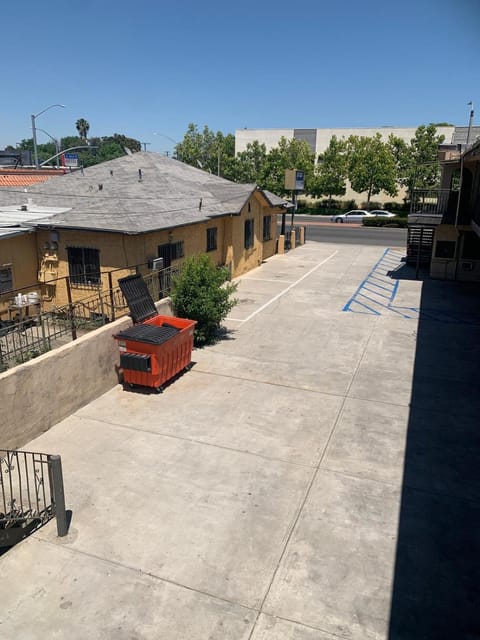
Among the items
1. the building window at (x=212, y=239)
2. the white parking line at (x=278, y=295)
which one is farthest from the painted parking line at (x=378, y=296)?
the building window at (x=212, y=239)

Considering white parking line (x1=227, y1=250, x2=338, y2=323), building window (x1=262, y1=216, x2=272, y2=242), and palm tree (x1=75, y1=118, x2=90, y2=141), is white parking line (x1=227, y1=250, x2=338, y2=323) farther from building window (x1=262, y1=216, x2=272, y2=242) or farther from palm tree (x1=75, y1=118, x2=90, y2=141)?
palm tree (x1=75, y1=118, x2=90, y2=141)

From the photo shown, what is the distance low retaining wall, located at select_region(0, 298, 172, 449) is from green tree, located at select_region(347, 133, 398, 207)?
178 feet

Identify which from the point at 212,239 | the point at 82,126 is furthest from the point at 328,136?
the point at 82,126

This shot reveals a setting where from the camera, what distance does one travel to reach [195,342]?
14500 mm

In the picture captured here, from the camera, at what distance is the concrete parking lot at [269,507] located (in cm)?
571

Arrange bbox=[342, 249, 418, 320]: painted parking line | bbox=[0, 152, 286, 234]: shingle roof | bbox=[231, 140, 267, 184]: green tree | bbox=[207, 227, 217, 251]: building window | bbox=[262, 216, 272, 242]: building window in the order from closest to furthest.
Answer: bbox=[0, 152, 286, 234]: shingle roof → bbox=[342, 249, 418, 320]: painted parking line → bbox=[207, 227, 217, 251]: building window → bbox=[262, 216, 272, 242]: building window → bbox=[231, 140, 267, 184]: green tree

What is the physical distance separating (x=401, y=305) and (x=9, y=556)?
1649 cm

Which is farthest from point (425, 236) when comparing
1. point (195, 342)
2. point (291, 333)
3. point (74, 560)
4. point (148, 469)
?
point (74, 560)

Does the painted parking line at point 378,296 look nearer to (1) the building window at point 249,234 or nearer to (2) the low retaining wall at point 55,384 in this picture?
(1) the building window at point 249,234

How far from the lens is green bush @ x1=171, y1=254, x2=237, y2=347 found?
46.1 feet

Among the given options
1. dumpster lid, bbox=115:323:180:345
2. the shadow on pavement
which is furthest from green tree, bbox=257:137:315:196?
dumpster lid, bbox=115:323:180:345

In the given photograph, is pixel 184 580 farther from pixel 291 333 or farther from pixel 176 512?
pixel 291 333

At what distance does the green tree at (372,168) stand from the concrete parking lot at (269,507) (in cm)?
5030

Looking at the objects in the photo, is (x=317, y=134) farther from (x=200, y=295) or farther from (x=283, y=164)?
(x=200, y=295)
